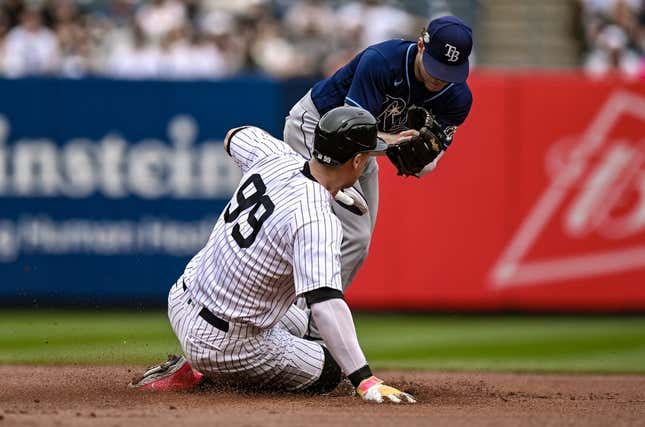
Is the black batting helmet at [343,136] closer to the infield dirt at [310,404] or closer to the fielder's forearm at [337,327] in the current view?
the fielder's forearm at [337,327]

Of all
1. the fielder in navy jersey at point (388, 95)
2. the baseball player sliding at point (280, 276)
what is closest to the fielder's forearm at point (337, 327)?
the baseball player sliding at point (280, 276)

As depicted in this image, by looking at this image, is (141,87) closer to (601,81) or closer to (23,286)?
(23,286)

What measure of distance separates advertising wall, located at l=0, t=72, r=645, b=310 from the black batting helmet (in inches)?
236

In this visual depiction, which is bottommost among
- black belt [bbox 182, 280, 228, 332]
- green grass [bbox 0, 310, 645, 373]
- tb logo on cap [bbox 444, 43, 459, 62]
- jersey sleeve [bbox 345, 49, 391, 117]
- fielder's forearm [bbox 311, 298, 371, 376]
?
green grass [bbox 0, 310, 645, 373]

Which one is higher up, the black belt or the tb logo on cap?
the tb logo on cap

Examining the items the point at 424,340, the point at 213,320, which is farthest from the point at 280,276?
the point at 424,340

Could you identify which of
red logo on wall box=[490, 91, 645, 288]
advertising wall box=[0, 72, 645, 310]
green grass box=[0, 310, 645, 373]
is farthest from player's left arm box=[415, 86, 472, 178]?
red logo on wall box=[490, 91, 645, 288]

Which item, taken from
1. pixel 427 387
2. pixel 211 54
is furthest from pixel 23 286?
pixel 427 387

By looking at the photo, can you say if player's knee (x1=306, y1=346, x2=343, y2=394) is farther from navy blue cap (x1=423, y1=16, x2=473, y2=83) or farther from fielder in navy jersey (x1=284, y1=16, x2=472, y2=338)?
navy blue cap (x1=423, y1=16, x2=473, y2=83)

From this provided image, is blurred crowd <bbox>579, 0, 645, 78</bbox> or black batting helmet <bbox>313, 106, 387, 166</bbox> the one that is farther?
blurred crowd <bbox>579, 0, 645, 78</bbox>

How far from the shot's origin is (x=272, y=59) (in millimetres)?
13672

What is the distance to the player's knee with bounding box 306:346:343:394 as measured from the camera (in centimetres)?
609

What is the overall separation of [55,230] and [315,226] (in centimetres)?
689

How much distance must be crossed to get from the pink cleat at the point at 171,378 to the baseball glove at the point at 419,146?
1669mm
